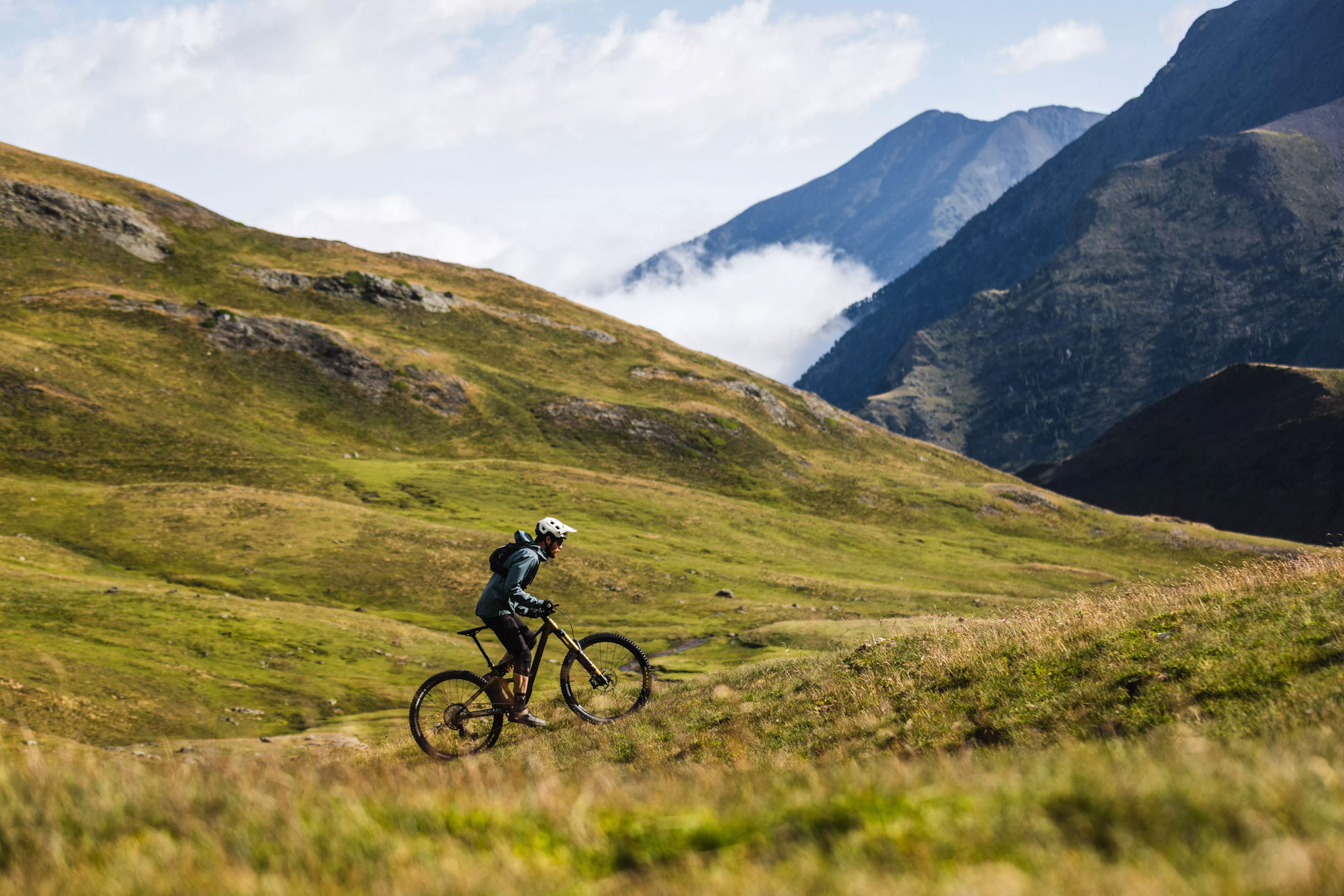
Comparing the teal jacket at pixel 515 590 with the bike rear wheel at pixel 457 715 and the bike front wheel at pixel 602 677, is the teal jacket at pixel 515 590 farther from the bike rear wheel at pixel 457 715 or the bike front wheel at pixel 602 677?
the bike front wheel at pixel 602 677

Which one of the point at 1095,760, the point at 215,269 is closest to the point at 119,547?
the point at 1095,760

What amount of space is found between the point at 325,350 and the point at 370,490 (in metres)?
34.1

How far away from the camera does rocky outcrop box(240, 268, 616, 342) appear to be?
4126 inches

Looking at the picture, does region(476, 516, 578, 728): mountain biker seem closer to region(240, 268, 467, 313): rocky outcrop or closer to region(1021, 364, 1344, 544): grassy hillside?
region(240, 268, 467, 313): rocky outcrop

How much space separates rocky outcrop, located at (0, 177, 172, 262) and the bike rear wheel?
10519cm

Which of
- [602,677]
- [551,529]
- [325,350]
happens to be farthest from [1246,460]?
[551,529]

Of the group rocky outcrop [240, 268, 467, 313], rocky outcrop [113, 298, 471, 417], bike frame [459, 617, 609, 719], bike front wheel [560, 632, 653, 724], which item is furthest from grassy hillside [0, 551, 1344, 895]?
rocky outcrop [240, 268, 467, 313]

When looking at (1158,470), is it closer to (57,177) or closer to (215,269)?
(215,269)

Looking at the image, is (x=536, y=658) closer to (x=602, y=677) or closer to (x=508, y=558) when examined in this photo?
(x=602, y=677)

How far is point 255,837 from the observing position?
16.3 feet

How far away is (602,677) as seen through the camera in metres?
15.3

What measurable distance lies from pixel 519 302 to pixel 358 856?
5041 inches

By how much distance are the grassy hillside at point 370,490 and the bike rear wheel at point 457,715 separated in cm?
595

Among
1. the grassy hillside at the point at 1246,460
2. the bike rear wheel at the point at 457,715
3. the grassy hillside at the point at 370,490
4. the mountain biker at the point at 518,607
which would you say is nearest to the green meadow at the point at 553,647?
the grassy hillside at the point at 370,490
